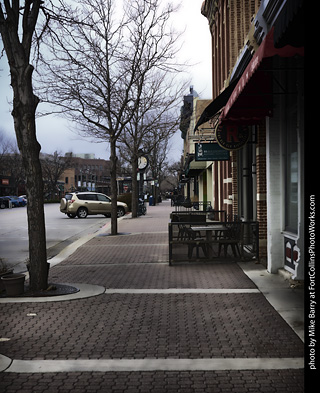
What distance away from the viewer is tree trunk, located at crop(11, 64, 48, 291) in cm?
785

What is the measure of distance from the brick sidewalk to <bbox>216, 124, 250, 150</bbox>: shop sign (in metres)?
3.62

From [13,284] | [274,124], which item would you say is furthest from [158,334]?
[274,124]

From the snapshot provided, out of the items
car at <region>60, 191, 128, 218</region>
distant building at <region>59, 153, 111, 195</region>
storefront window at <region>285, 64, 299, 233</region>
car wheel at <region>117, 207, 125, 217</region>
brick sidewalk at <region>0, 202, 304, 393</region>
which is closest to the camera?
brick sidewalk at <region>0, 202, 304, 393</region>

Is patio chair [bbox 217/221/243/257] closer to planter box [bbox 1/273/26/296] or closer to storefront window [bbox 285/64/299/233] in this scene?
storefront window [bbox 285/64/299/233]

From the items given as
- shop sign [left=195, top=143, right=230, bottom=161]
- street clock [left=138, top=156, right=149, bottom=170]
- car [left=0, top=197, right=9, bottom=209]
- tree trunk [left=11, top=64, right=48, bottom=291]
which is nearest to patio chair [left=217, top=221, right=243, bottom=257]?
tree trunk [left=11, top=64, right=48, bottom=291]

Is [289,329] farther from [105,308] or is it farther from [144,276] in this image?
[144,276]

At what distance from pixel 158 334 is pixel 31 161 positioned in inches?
154

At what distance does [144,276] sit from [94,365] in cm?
498

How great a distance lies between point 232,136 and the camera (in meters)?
11.7

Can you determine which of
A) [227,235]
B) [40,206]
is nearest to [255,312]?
[40,206]

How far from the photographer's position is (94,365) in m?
4.46

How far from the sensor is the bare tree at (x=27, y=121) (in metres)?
7.85

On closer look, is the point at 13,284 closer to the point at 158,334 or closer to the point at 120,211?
the point at 158,334

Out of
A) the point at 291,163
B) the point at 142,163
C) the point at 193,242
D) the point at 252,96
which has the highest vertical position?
the point at 142,163
